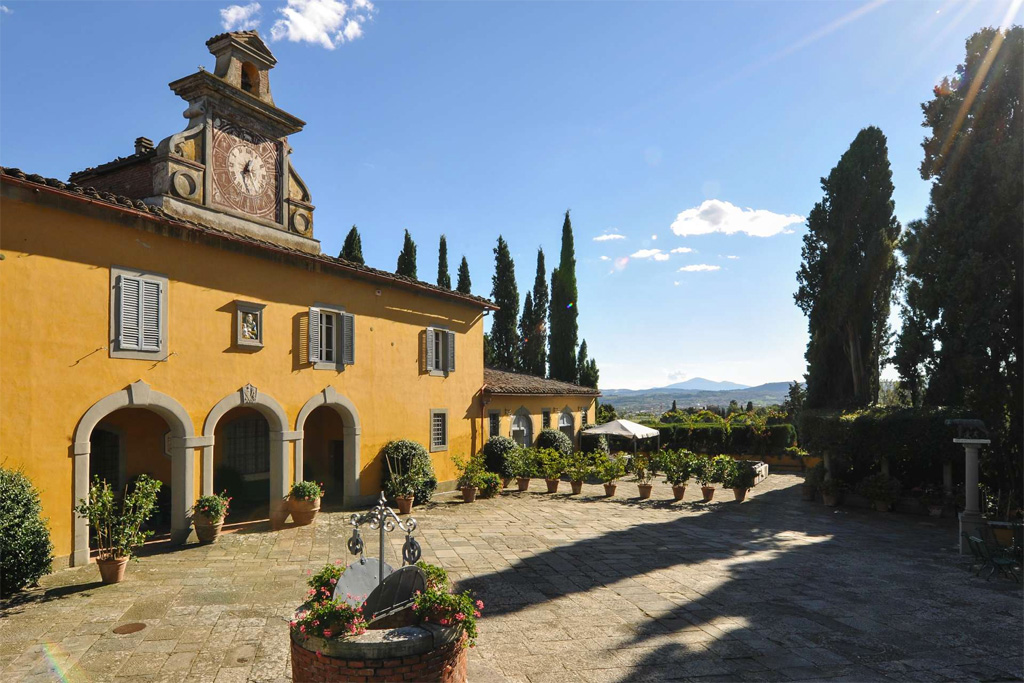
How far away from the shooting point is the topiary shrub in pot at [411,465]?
1734 centimetres

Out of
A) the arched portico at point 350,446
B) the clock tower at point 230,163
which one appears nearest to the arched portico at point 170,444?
the arched portico at point 350,446

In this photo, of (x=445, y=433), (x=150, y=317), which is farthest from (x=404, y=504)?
(x=150, y=317)

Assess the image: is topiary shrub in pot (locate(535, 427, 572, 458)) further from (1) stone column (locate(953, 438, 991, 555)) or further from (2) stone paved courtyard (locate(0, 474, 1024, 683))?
(1) stone column (locate(953, 438, 991, 555))

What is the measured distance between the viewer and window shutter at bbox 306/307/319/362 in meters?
15.5

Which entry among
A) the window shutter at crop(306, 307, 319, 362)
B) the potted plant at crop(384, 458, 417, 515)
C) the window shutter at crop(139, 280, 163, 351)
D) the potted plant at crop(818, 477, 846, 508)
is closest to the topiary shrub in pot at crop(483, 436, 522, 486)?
the potted plant at crop(384, 458, 417, 515)

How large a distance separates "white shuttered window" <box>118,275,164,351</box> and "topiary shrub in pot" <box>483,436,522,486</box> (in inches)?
478

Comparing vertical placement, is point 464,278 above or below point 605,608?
above

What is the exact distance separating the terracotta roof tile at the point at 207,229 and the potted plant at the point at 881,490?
13713 mm

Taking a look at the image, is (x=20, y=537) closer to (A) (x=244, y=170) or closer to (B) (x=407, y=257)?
(A) (x=244, y=170)

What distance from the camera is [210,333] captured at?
13.2 metres

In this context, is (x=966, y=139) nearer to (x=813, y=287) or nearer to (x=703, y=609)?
(x=813, y=287)

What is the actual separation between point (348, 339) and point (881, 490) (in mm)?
15747

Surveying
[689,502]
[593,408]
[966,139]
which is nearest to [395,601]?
[689,502]

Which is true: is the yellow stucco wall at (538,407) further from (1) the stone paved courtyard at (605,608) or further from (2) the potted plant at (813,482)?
(2) the potted plant at (813,482)
